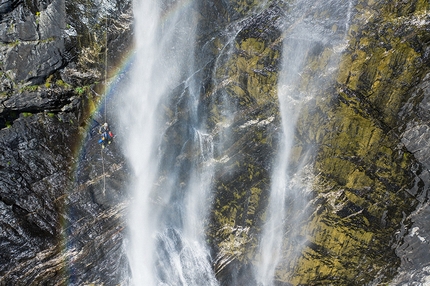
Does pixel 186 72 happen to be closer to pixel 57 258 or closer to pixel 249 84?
pixel 249 84

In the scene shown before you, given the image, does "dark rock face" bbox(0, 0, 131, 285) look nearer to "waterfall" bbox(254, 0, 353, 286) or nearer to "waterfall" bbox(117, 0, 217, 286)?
"waterfall" bbox(117, 0, 217, 286)

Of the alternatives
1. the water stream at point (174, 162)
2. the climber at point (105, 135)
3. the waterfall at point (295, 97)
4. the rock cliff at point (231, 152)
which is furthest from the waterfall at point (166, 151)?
the waterfall at point (295, 97)

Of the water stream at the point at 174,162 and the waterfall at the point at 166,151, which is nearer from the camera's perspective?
the water stream at the point at 174,162

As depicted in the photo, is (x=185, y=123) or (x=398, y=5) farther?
(x=185, y=123)

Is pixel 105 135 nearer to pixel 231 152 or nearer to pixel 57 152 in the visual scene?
pixel 57 152

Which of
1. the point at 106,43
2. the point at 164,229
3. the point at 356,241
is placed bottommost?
the point at 356,241

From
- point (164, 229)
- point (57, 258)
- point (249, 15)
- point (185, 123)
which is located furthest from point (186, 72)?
point (57, 258)

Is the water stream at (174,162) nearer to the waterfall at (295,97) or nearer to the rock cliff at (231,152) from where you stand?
the waterfall at (295,97)
